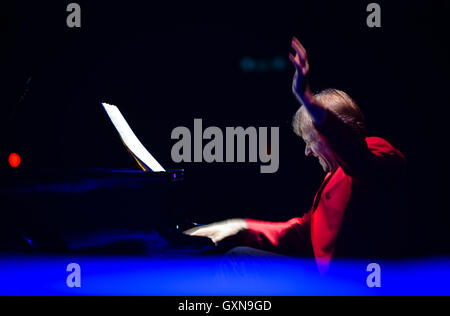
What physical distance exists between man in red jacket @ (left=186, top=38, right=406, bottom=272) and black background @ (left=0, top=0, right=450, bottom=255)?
169 centimetres

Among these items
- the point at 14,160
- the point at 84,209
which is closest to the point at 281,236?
the point at 84,209

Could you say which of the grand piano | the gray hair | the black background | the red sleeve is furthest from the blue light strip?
the black background

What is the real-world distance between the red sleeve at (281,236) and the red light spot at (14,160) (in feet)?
4.75

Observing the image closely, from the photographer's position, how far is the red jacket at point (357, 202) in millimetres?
1722

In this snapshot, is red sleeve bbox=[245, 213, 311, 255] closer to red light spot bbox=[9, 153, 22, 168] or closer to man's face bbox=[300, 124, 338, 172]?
man's face bbox=[300, 124, 338, 172]

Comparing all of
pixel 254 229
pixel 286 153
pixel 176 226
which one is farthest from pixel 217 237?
pixel 286 153

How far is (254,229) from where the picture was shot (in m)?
2.31

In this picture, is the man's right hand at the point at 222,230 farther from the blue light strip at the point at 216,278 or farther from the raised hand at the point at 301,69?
the raised hand at the point at 301,69

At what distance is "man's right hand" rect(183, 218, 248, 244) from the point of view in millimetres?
2285

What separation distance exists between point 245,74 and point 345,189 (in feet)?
8.00

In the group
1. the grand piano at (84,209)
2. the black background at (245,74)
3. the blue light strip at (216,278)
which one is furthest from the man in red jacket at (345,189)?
the black background at (245,74)

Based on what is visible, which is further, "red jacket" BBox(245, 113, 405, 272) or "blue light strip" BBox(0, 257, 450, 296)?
"blue light strip" BBox(0, 257, 450, 296)

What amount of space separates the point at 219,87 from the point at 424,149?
6.47 ft
